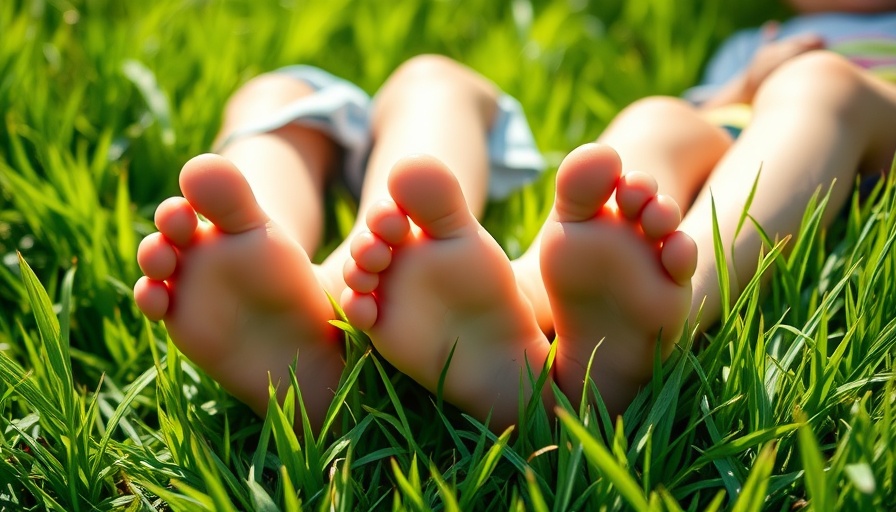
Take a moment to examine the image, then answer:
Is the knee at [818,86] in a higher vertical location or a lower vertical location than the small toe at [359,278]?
higher

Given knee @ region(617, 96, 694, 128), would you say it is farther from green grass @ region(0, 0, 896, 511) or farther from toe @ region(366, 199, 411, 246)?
toe @ region(366, 199, 411, 246)

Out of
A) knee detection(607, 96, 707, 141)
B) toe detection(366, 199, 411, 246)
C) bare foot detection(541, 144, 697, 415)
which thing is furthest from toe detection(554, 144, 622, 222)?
knee detection(607, 96, 707, 141)

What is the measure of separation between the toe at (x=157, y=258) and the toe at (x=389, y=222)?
7.3 inches

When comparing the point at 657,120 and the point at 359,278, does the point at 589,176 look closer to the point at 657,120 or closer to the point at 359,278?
the point at 359,278

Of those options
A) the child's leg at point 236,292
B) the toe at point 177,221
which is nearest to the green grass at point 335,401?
the child's leg at point 236,292

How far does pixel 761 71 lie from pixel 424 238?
77cm

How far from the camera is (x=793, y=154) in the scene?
92cm

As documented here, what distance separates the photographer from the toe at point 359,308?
72cm

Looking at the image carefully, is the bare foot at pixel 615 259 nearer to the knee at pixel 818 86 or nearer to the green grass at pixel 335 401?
the green grass at pixel 335 401

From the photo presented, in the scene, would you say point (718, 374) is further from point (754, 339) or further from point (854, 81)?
point (854, 81)

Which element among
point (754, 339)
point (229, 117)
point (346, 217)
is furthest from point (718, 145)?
point (229, 117)

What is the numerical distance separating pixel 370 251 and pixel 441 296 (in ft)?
0.26

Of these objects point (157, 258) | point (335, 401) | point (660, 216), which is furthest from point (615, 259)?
point (157, 258)

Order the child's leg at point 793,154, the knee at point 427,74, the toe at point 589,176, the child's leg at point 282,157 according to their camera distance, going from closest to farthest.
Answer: the toe at point 589,176, the child's leg at point 793,154, the child's leg at point 282,157, the knee at point 427,74
